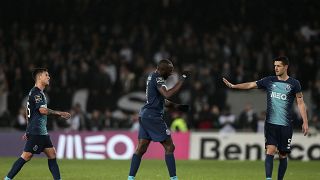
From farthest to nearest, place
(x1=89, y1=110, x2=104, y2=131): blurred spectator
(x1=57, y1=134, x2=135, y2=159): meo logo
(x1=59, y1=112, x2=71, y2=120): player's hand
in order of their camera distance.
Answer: (x1=89, y1=110, x2=104, y2=131): blurred spectator < (x1=57, y1=134, x2=135, y2=159): meo logo < (x1=59, y1=112, x2=71, y2=120): player's hand

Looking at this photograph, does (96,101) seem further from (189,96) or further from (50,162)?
(50,162)

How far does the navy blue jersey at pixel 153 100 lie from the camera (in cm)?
A: 1327

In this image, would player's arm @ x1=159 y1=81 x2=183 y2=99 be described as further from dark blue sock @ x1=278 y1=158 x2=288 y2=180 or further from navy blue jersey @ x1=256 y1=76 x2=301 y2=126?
dark blue sock @ x1=278 y1=158 x2=288 y2=180

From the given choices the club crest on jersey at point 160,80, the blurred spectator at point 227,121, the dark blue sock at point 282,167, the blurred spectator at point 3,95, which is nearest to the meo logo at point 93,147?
the blurred spectator at point 3,95

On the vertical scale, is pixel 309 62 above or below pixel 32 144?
above

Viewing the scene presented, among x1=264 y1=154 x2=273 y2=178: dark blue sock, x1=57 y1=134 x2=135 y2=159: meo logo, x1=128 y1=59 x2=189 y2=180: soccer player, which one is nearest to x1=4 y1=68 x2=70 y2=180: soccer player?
x1=128 y1=59 x2=189 y2=180: soccer player

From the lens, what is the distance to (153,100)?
527 inches

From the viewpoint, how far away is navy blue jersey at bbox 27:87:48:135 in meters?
13.2

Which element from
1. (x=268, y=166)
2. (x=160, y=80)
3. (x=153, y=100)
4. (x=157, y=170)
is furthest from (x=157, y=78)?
(x=157, y=170)

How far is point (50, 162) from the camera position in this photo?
13438 mm

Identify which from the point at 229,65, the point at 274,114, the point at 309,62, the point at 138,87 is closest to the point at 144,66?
the point at 138,87

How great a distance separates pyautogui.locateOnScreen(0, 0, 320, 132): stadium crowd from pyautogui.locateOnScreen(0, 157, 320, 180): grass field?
3.48 metres

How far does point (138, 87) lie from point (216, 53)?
127 inches

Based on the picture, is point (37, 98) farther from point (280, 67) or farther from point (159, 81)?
point (280, 67)
